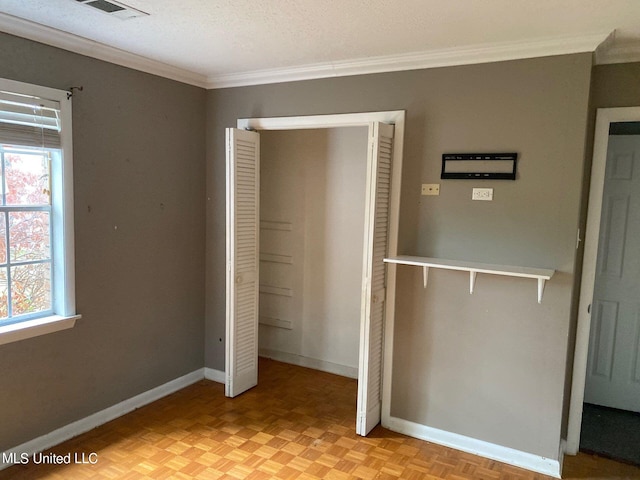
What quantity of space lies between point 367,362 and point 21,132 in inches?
94.6

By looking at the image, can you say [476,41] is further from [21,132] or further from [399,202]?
[21,132]

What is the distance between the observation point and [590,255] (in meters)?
2.88

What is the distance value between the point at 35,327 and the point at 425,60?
277cm

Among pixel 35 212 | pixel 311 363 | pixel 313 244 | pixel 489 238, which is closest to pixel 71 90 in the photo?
pixel 35 212

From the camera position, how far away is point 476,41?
2633 mm

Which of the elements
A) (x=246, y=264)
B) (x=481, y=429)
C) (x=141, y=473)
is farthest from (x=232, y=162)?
(x=481, y=429)

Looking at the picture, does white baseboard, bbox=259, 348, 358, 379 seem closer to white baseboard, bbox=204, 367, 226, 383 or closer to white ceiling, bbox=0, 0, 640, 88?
white baseboard, bbox=204, 367, 226, 383

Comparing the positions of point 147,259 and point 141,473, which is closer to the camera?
point 141,473

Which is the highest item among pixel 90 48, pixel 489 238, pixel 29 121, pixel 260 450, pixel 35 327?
pixel 90 48

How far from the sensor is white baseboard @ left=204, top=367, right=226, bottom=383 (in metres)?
3.92

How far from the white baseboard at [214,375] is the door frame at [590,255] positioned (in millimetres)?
2543

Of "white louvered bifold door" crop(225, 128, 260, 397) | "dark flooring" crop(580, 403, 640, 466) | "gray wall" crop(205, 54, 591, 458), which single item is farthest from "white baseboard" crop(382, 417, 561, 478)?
"white louvered bifold door" crop(225, 128, 260, 397)

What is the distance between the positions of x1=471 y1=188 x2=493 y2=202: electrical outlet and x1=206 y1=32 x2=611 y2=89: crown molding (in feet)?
2.45

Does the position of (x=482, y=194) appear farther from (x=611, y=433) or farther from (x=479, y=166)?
(x=611, y=433)
